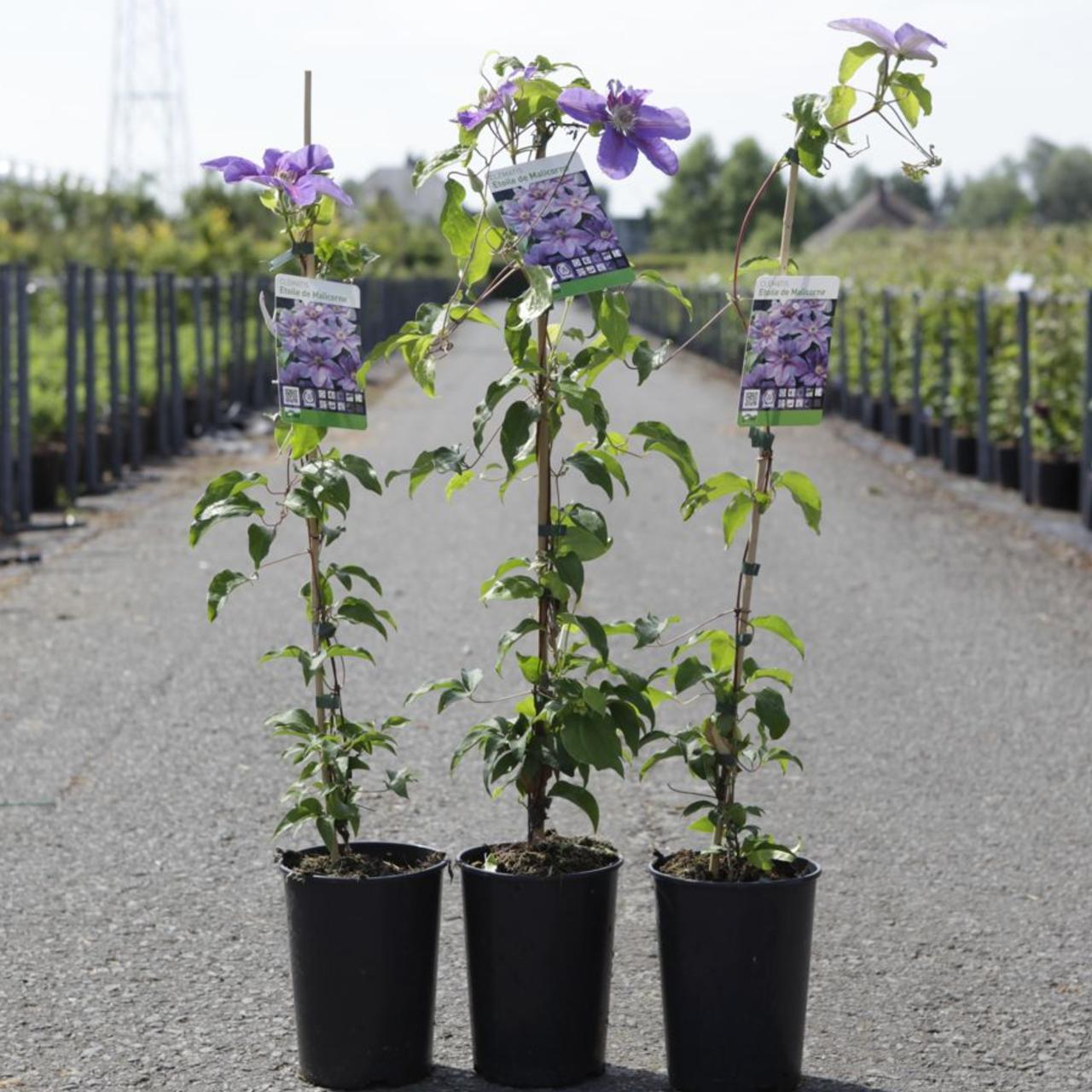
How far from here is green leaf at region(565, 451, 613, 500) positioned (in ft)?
10.9

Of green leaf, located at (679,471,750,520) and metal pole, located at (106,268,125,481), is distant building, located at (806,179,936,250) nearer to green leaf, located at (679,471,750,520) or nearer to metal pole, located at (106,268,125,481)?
metal pole, located at (106,268,125,481)

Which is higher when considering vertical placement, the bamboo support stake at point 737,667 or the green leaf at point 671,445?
the green leaf at point 671,445

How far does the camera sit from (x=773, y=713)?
11.0ft

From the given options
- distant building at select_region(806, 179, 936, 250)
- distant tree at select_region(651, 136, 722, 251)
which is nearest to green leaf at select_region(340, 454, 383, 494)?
distant building at select_region(806, 179, 936, 250)

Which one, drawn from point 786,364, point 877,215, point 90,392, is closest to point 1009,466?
point 90,392

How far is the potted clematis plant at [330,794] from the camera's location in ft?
10.7

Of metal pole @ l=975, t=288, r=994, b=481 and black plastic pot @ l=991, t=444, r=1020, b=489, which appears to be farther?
metal pole @ l=975, t=288, r=994, b=481

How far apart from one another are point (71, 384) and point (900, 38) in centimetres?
1004

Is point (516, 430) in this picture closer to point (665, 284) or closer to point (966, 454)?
point (665, 284)

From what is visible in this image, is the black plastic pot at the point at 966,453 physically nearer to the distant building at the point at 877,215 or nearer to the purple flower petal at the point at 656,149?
the purple flower petal at the point at 656,149

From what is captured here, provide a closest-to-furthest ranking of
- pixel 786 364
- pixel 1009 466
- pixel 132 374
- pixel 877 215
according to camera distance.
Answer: pixel 786 364
pixel 1009 466
pixel 132 374
pixel 877 215

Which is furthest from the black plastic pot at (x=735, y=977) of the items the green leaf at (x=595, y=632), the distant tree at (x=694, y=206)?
the distant tree at (x=694, y=206)

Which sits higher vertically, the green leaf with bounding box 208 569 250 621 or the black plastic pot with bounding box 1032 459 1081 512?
the green leaf with bounding box 208 569 250 621

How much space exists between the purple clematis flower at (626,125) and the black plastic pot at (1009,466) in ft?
35.7
